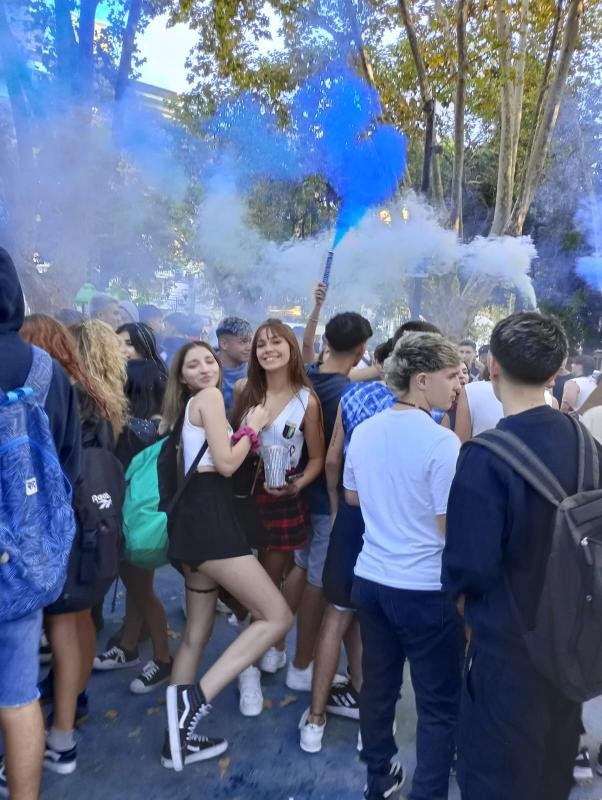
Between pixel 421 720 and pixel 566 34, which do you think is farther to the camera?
pixel 566 34

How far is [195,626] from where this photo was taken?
2889 mm

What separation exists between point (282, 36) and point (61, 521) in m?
10.2

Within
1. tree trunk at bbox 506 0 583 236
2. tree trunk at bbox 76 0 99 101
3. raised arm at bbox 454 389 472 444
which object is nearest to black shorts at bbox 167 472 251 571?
raised arm at bbox 454 389 472 444

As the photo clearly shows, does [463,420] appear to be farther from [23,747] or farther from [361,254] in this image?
[361,254]

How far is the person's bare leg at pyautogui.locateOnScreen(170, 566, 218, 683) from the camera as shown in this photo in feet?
9.18

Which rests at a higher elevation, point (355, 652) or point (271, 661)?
point (355, 652)

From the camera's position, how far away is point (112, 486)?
105 inches

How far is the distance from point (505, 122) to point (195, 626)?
33.3 ft

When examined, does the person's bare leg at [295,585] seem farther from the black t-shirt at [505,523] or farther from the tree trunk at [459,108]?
the tree trunk at [459,108]

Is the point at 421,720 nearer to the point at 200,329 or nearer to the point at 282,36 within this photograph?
the point at 200,329

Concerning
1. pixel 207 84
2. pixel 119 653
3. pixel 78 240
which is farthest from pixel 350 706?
pixel 207 84

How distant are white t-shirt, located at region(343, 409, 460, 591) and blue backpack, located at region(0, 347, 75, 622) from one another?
3.56ft

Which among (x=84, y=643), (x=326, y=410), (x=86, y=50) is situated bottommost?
(x=84, y=643)

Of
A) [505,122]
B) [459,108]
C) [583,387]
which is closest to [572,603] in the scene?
[583,387]
